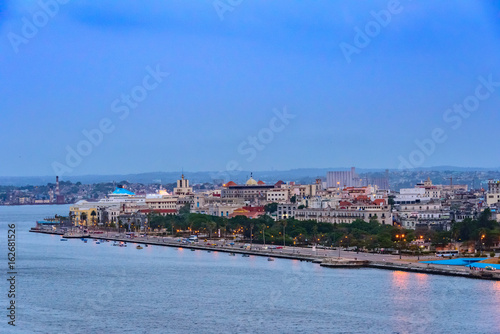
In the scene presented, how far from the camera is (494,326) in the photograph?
49.7ft

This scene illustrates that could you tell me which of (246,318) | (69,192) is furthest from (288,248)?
(69,192)

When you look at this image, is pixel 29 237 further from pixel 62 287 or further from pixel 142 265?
pixel 62 287

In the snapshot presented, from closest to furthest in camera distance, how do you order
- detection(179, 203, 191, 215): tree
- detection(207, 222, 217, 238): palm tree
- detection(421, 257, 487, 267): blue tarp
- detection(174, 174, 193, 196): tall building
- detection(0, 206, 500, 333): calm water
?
detection(0, 206, 500, 333): calm water
detection(421, 257, 487, 267): blue tarp
detection(207, 222, 217, 238): palm tree
detection(179, 203, 191, 215): tree
detection(174, 174, 193, 196): tall building

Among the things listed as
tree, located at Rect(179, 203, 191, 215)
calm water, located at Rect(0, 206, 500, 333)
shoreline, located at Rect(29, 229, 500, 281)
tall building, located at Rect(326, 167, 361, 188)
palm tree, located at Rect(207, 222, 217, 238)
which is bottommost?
calm water, located at Rect(0, 206, 500, 333)

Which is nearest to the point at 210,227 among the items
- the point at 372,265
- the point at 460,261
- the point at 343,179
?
the point at 372,265

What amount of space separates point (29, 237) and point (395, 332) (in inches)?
1044

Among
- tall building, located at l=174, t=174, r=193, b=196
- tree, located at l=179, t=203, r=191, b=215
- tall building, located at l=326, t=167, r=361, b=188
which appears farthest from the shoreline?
tall building, located at l=326, t=167, r=361, b=188

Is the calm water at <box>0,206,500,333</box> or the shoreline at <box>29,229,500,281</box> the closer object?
the calm water at <box>0,206,500,333</box>

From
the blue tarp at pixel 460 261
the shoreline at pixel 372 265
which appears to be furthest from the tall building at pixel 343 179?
the blue tarp at pixel 460 261

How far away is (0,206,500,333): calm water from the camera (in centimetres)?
1543

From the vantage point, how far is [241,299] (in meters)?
18.1

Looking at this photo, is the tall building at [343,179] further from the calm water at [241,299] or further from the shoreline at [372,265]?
the calm water at [241,299]

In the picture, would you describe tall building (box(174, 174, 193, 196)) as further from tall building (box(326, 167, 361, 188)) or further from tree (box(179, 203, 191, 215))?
tall building (box(326, 167, 361, 188))

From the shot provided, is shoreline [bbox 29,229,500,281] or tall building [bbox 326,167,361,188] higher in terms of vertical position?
tall building [bbox 326,167,361,188]
